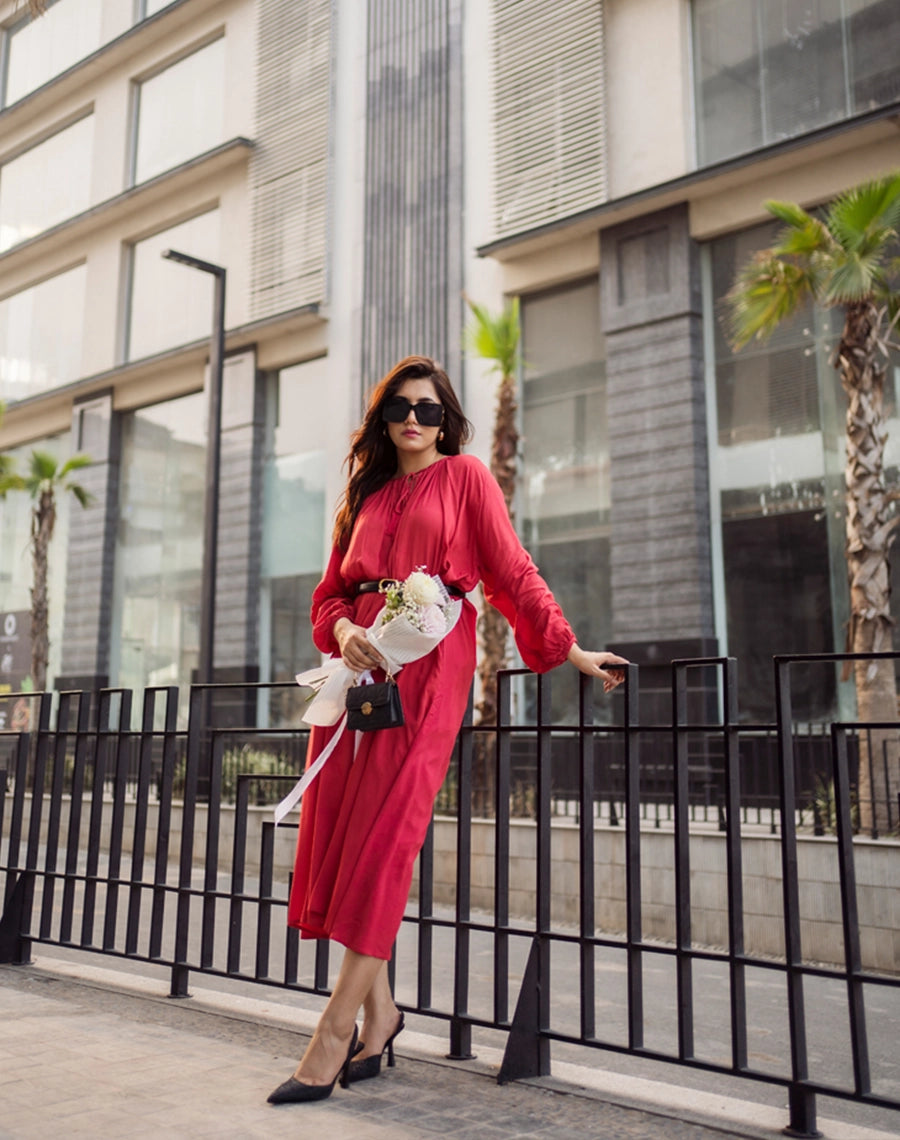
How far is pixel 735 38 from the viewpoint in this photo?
48.6 feet

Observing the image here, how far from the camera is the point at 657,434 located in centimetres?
1483

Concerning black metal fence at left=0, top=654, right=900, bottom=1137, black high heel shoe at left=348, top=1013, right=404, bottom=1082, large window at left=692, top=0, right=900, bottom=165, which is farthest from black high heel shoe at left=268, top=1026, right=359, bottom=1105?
large window at left=692, top=0, right=900, bottom=165

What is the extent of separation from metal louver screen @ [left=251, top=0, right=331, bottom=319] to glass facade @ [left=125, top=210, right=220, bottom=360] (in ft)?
5.30

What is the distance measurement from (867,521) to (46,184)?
22.0m

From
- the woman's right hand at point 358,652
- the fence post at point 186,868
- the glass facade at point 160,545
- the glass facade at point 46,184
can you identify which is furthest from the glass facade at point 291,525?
the woman's right hand at point 358,652

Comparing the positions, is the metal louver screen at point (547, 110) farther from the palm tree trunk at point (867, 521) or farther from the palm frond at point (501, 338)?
the palm tree trunk at point (867, 521)

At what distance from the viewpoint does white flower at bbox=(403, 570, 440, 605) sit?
3.30 m

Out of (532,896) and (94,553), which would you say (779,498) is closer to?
(532,896)

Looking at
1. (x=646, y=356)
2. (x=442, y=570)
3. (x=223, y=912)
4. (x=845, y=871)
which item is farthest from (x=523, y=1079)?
(x=646, y=356)

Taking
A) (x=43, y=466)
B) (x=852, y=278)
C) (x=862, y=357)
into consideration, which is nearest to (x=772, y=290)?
(x=852, y=278)

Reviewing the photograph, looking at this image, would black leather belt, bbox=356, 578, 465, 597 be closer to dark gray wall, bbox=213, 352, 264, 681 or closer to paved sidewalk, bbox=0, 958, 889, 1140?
paved sidewalk, bbox=0, 958, 889, 1140

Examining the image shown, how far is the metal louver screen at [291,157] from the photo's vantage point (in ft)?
64.1

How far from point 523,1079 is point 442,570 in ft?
5.55

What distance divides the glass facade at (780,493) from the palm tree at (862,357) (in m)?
2.00
